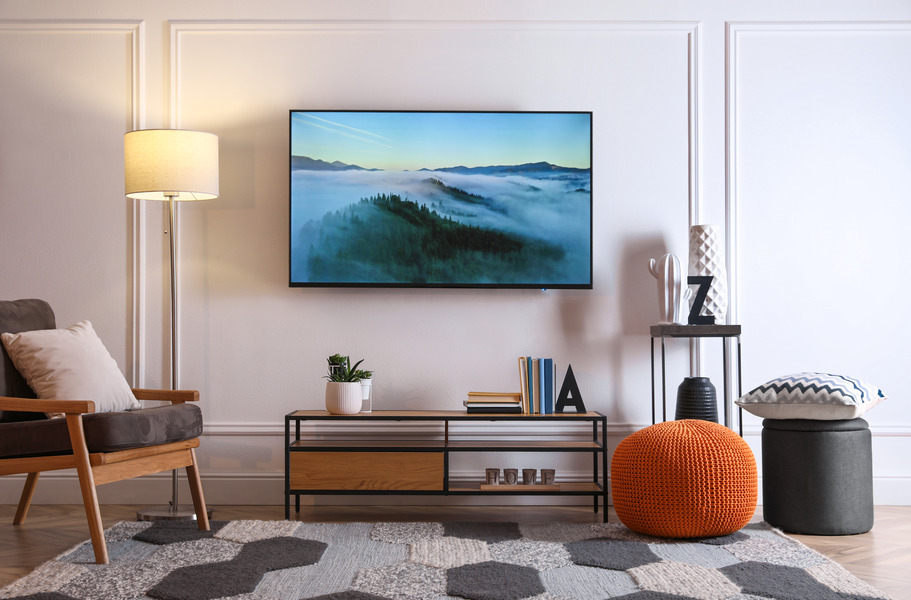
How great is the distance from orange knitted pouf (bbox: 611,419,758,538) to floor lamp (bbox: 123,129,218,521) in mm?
1771

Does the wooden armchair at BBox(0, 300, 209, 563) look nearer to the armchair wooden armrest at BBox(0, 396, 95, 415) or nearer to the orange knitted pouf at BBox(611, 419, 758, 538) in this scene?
the armchair wooden armrest at BBox(0, 396, 95, 415)

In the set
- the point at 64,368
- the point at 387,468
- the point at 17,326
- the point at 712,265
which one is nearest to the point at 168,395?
the point at 64,368

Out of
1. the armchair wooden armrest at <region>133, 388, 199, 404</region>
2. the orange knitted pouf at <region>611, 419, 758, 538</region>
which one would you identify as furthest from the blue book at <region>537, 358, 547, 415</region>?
the armchair wooden armrest at <region>133, 388, 199, 404</region>

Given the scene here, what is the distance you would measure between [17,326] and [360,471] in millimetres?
1394

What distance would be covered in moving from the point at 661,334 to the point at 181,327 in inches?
84.2

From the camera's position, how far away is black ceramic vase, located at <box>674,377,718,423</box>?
3268 mm

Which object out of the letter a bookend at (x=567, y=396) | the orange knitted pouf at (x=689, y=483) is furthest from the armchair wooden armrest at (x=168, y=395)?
the orange knitted pouf at (x=689, y=483)

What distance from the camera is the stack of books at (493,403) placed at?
3221 millimetres

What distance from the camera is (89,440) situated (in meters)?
2.47

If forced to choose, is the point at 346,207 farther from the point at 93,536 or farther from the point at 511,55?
the point at 93,536

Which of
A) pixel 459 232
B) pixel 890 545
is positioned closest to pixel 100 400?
pixel 459 232

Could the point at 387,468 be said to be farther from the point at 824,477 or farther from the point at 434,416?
the point at 824,477

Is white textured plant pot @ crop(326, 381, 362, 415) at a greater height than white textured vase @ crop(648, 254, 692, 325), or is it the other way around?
white textured vase @ crop(648, 254, 692, 325)

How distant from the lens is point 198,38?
11.7 feet
